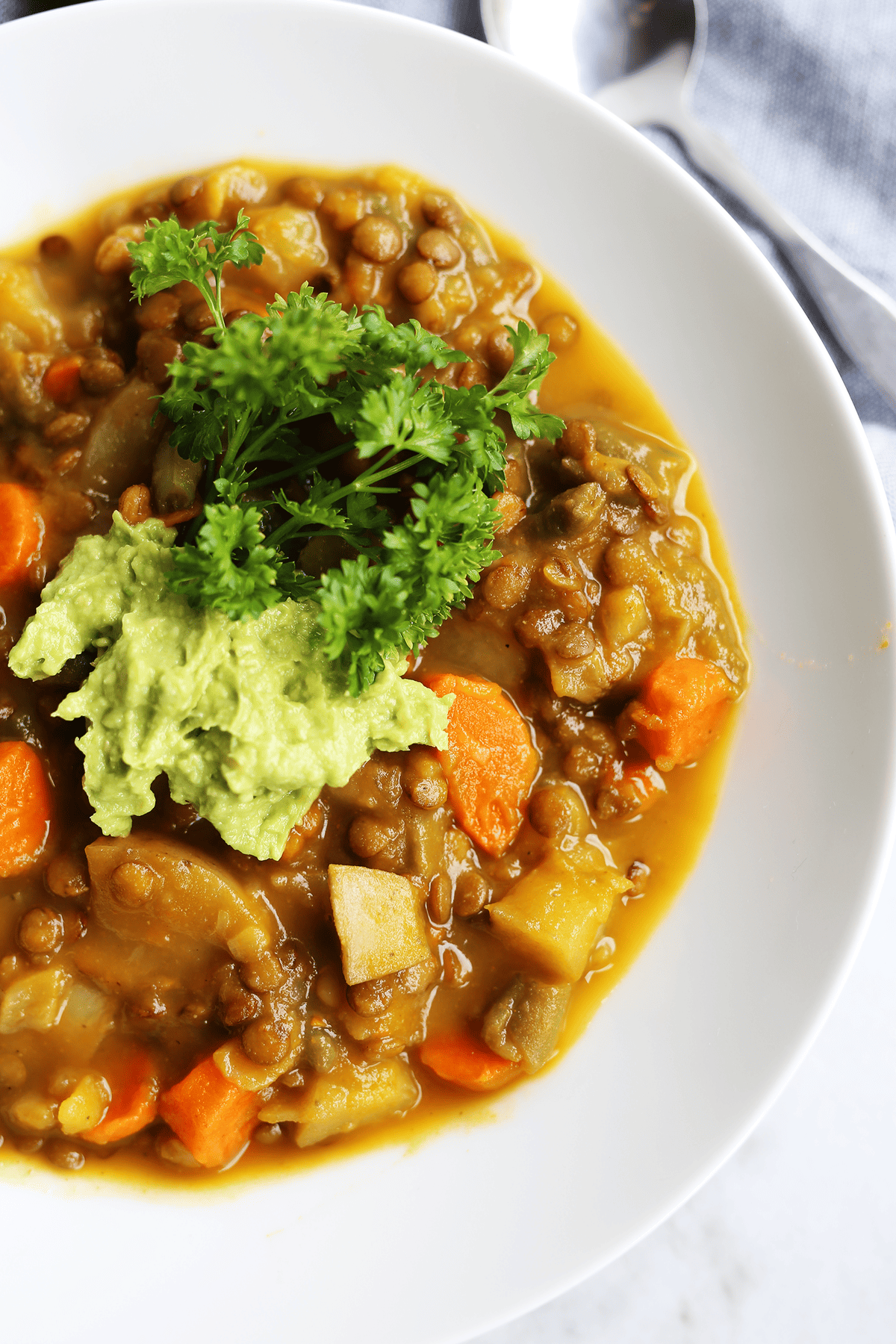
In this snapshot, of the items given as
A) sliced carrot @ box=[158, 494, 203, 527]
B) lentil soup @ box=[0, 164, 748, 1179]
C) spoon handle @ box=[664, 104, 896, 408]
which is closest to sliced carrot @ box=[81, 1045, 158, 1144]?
lentil soup @ box=[0, 164, 748, 1179]

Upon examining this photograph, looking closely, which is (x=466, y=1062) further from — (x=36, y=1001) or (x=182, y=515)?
(x=182, y=515)

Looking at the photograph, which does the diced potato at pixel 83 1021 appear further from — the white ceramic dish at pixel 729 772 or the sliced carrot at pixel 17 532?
the sliced carrot at pixel 17 532

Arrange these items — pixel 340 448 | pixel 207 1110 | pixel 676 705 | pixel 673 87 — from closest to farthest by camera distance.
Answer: pixel 340 448
pixel 207 1110
pixel 676 705
pixel 673 87

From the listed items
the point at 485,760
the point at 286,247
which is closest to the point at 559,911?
the point at 485,760

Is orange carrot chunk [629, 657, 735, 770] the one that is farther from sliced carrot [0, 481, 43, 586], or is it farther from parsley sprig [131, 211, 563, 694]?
sliced carrot [0, 481, 43, 586]

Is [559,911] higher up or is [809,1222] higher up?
[559,911]

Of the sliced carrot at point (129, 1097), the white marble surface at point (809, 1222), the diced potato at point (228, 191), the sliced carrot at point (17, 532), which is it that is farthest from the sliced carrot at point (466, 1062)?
the diced potato at point (228, 191)

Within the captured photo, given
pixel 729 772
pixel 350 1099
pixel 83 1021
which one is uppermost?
pixel 729 772

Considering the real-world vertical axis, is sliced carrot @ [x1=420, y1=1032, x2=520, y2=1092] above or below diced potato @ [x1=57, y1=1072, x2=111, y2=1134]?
above
